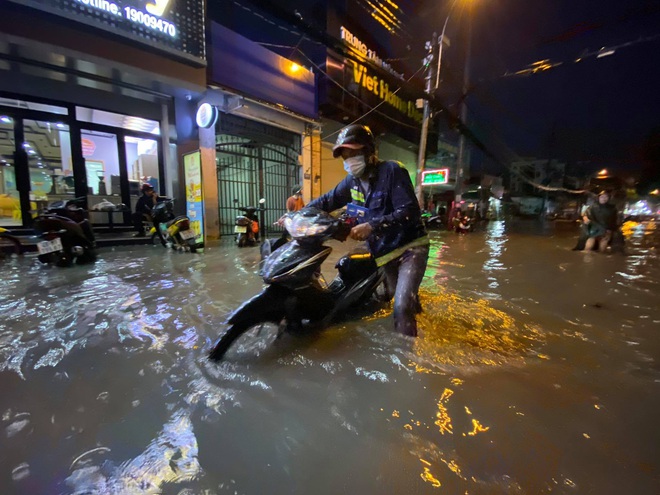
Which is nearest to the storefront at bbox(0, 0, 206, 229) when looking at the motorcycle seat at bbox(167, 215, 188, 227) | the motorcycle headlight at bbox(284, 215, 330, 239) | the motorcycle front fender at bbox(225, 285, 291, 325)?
the motorcycle seat at bbox(167, 215, 188, 227)

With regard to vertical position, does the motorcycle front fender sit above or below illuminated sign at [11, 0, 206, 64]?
below

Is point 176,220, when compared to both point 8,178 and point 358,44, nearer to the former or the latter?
point 8,178

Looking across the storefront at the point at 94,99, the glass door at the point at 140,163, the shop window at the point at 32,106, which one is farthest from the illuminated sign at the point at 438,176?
the shop window at the point at 32,106

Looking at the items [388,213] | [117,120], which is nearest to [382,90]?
[117,120]

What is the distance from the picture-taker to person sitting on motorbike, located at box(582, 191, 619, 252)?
739 centimetres

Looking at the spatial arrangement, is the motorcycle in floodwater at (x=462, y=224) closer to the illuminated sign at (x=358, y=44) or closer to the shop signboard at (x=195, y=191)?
the illuminated sign at (x=358, y=44)

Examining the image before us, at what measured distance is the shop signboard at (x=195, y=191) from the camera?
8.35 metres

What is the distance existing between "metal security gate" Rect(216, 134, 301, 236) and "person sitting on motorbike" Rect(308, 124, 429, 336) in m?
7.95

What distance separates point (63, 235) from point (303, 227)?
5343mm

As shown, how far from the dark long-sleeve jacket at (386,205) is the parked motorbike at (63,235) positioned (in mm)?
4904

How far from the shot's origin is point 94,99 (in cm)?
824

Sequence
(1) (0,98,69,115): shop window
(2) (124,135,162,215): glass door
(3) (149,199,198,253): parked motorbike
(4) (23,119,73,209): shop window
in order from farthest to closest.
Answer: (2) (124,135,162,215): glass door
(4) (23,119,73,209): shop window
(1) (0,98,69,115): shop window
(3) (149,199,198,253): parked motorbike

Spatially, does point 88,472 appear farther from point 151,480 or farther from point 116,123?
point 116,123

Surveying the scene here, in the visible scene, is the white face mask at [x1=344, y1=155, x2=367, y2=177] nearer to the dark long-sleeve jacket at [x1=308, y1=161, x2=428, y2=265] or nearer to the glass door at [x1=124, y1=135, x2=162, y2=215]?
the dark long-sleeve jacket at [x1=308, y1=161, x2=428, y2=265]
